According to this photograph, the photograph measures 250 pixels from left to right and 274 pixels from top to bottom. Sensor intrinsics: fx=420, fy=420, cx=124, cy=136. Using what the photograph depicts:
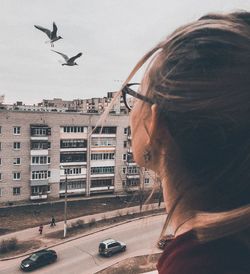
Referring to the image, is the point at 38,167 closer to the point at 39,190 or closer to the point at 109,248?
the point at 39,190

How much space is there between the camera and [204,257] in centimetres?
94

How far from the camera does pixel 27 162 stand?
1100 inches

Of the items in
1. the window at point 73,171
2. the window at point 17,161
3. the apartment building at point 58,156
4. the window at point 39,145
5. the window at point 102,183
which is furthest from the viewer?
the window at point 102,183

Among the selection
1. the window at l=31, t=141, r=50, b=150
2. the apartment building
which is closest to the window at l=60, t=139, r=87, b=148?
the apartment building

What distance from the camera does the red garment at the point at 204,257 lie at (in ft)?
3.00

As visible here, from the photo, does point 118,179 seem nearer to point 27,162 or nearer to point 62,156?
point 62,156

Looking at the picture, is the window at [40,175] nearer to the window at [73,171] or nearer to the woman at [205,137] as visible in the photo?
the window at [73,171]

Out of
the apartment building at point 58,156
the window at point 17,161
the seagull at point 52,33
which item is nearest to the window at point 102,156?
the apartment building at point 58,156

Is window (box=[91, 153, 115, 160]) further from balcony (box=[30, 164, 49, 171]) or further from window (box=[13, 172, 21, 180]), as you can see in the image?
window (box=[13, 172, 21, 180])

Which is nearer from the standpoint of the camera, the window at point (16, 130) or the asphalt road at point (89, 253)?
the asphalt road at point (89, 253)

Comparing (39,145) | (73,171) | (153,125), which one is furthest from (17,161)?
(153,125)

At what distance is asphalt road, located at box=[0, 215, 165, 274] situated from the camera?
17250mm

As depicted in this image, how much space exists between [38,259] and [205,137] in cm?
1765

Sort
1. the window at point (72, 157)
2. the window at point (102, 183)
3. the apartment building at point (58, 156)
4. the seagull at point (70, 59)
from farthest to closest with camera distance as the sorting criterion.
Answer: the window at point (102, 183) → the window at point (72, 157) → the apartment building at point (58, 156) → the seagull at point (70, 59)
